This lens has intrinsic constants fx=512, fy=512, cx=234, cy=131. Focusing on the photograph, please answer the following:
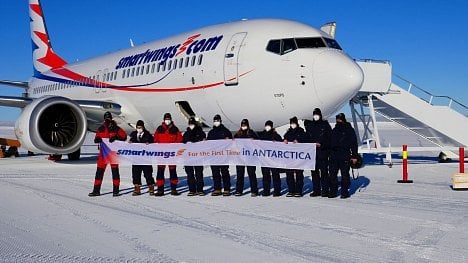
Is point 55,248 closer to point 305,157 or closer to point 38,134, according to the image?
point 305,157

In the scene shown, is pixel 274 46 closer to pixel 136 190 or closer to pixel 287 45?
pixel 287 45

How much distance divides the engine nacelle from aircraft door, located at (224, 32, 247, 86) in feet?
15.1

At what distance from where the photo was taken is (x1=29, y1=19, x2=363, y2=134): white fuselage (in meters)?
10.3

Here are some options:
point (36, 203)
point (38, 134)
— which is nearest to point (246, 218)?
point (36, 203)

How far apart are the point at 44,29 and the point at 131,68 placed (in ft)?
38.4

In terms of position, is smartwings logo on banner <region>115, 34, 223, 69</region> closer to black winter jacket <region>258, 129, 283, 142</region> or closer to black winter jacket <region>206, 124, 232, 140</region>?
black winter jacket <region>206, 124, 232, 140</region>

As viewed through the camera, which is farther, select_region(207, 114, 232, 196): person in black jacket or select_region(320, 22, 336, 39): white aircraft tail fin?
select_region(320, 22, 336, 39): white aircraft tail fin

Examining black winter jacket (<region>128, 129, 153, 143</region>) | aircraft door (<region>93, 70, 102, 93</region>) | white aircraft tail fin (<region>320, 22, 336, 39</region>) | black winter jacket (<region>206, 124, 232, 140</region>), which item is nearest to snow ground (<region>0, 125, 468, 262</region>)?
black winter jacket (<region>128, 129, 153, 143</region>)

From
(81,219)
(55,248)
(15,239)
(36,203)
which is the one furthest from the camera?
(36,203)

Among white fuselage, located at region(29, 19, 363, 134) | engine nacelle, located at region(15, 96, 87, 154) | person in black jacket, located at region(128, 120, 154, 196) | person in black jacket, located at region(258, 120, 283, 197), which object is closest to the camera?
person in black jacket, located at region(258, 120, 283, 197)

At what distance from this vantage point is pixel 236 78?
11.3 m

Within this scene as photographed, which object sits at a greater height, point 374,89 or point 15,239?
point 374,89

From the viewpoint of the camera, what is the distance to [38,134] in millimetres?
13109

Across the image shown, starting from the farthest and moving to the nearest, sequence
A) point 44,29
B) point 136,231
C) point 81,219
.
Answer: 1. point 44,29
2. point 81,219
3. point 136,231
